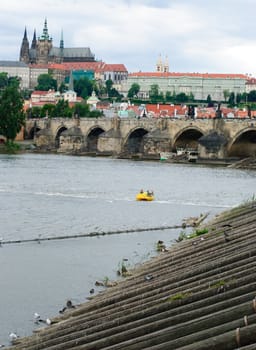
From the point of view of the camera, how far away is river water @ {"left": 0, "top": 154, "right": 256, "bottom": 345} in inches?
722

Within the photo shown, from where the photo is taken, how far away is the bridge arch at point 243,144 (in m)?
72.5

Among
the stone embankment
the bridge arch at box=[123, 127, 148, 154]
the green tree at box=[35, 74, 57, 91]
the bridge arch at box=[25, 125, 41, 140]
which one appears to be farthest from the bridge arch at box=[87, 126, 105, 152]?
the green tree at box=[35, 74, 57, 91]

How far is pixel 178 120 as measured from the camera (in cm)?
7788

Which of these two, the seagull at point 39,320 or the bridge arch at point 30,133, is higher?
the seagull at point 39,320

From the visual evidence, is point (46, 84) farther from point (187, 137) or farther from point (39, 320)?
point (39, 320)

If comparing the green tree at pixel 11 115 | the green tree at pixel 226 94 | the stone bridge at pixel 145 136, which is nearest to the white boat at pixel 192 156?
the stone bridge at pixel 145 136

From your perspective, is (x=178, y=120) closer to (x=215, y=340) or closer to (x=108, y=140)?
(x=108, y=140)

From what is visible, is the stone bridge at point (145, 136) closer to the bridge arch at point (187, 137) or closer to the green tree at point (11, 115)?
the bridge arch at point (187, 137)

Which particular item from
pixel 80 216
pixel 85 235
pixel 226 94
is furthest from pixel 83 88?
pixel 85 235

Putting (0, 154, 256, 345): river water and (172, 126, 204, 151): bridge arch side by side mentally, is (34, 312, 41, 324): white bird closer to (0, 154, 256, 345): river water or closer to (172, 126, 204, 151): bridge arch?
(0, 154, 256, 345): river water

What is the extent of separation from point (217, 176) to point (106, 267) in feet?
113

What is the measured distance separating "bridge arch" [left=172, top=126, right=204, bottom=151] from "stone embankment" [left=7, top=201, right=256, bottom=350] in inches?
2357

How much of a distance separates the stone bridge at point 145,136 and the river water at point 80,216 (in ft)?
25.2

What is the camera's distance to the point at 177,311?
11.2 meters
